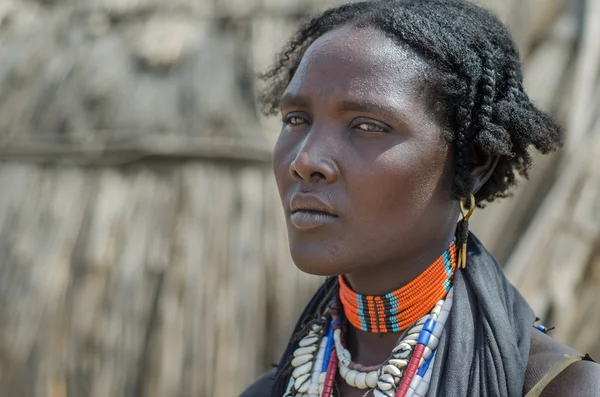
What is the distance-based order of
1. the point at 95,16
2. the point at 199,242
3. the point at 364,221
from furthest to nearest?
the point at 95,16 → the point at 199,242 → the point at 364,221

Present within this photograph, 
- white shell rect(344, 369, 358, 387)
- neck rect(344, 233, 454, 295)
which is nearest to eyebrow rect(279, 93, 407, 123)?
neck rect(344, 233, 454, 295)

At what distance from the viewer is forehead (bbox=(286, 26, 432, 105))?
2.37 meters

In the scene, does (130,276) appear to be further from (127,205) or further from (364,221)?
(364,221)

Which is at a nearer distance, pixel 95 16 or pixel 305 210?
pixel 305 210

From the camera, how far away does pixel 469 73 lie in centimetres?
243

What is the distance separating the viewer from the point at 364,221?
7.73ft

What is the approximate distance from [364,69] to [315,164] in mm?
258

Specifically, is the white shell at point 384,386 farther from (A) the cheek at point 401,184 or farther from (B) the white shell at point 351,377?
(A) the cheek at point 401,184

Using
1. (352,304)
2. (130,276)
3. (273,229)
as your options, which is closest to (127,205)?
(130,276)

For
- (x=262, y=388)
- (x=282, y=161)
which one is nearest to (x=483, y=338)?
(x=282, y=161)

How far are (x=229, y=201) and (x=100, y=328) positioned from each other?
946 mm

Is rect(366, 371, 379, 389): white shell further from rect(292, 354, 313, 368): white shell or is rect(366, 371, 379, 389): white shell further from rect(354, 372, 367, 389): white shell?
rect(292, 354, 313, 368): white shell

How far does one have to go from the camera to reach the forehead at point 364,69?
7.79 ft

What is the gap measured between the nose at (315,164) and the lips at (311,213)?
1.8 inches
